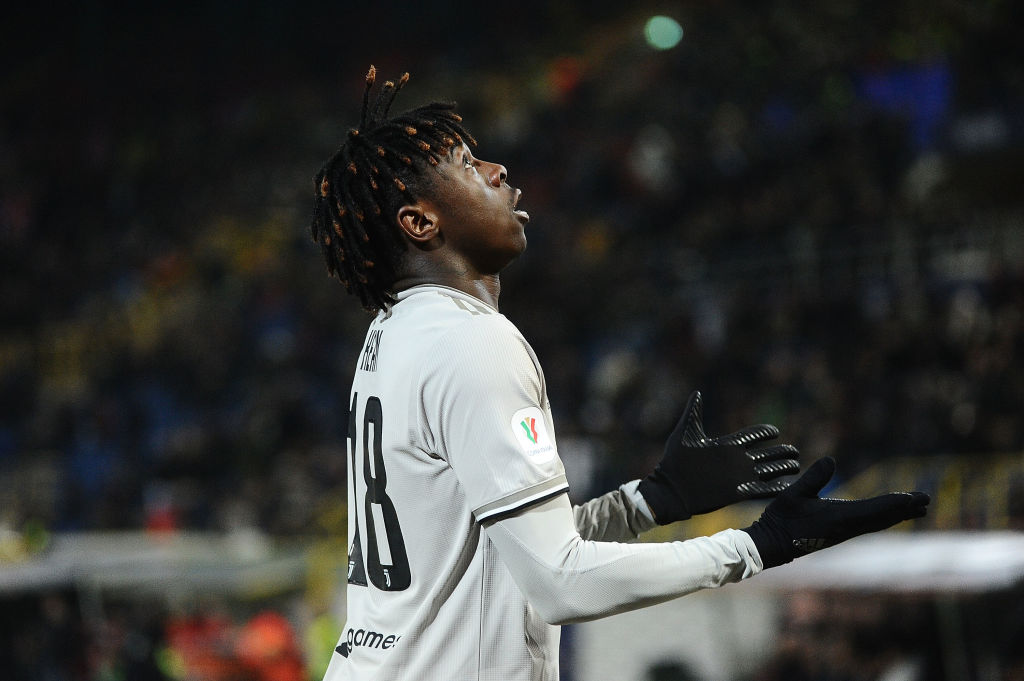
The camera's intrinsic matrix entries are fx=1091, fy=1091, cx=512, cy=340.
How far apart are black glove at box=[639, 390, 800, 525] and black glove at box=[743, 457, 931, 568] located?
0.11 m

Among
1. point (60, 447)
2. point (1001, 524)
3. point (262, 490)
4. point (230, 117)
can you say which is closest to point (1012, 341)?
point (1001, 524)

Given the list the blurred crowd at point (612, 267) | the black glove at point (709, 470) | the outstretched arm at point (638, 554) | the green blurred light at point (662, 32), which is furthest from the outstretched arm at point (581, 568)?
the green blurred light at point (662, 32)

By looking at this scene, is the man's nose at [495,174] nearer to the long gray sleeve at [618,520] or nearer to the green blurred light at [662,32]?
the long gray sleeve at [618,520]

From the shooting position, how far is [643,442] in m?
8.26

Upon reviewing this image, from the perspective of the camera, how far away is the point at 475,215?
→ 75.4 inches

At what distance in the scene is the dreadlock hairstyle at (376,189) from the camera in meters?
1.92

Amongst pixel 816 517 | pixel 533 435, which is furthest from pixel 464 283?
pixel 816 517

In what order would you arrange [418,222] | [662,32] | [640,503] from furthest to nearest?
[662,32] < [640,503] < [418,222]

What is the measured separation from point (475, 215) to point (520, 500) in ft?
1.84

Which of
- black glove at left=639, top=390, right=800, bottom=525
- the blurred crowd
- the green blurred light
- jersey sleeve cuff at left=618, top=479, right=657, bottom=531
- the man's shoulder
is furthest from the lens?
the green blurred light

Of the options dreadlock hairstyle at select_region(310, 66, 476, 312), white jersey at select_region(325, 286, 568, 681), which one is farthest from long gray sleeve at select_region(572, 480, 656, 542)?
dreadlock hairstyle at select_region(310, 66, 476, 312)

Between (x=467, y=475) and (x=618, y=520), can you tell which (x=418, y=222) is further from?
(x=618, y=520)

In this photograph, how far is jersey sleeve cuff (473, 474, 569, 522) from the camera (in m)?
1.59

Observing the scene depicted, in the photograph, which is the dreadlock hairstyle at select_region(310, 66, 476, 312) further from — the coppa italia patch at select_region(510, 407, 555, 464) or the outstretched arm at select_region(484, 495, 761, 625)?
the outstretched arm at select_region(484, 495, 761, 625)
